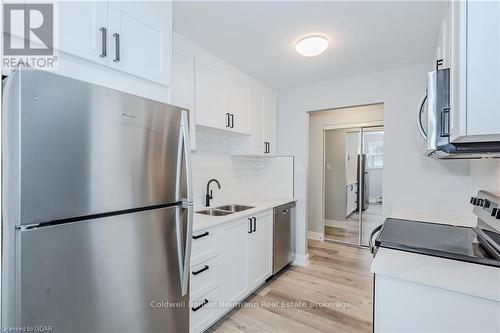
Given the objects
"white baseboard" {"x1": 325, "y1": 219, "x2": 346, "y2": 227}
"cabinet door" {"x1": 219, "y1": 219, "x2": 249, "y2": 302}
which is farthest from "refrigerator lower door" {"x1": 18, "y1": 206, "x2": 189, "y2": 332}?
"white baseboard" {"x1": 325, "y1": 219, "x2": 346, "y2": 227}

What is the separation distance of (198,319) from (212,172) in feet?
4.75

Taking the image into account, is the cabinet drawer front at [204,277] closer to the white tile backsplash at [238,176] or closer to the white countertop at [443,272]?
the white tile backsplash at [238,176]

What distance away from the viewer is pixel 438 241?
4.78 feet

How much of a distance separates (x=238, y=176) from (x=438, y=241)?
222cm

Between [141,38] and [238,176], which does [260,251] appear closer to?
[238,176]

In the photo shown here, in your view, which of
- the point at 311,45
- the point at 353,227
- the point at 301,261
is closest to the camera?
the point at 311,45

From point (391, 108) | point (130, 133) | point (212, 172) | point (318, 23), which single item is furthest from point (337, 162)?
point (130, 133)

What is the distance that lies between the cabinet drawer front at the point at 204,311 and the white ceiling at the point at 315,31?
207 centimetres

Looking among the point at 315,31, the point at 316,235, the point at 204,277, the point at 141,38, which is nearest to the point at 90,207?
the point at 141,38

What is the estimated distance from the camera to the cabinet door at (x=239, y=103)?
2.63 metres

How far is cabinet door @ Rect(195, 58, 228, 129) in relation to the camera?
222 cm

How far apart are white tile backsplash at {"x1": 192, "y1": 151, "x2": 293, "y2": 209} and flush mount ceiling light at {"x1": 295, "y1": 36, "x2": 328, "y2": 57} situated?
51.4 inches

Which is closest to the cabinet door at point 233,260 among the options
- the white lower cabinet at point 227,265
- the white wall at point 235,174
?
the white lower cabinet at point 227,265

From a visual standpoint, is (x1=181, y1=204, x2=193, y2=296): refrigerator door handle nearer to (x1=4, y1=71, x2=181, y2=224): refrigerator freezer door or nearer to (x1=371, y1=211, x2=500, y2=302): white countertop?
(x1=4, y1=71, x2=181, y2=224): refrigerator freezer door
